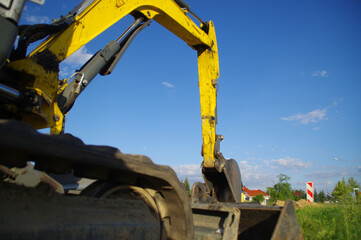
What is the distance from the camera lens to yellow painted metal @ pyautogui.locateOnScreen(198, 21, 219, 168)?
654cm

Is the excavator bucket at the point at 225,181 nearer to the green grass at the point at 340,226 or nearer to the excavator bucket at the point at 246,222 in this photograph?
the green grass at the point at 340,226

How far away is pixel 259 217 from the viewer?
3799 mm

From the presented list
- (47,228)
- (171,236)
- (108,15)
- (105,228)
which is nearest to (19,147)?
(47,228)

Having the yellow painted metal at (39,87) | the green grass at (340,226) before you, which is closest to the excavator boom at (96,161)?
the yellow painted metal at (39,87)

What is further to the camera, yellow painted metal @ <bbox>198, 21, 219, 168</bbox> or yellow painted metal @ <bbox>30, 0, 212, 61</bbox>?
yellow painted metal @ <bbox>198, 21, 219, 168</bbox>

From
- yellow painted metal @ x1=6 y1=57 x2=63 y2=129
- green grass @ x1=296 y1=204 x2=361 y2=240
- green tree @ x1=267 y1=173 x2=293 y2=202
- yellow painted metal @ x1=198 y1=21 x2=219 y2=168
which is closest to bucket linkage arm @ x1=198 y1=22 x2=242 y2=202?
yellow painted metal @ x1=198 y1=21 x2=219 y2=168

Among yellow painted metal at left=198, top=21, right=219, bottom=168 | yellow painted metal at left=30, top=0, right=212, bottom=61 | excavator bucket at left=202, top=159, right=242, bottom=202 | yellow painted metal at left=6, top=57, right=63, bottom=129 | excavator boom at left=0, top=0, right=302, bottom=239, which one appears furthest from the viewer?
yellow painted metal at left=198, top=21, right=219, bottom=168

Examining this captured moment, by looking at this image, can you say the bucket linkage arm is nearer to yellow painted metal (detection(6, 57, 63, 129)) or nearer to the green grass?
the green grass

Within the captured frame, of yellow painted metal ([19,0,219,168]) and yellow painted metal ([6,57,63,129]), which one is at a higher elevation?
yellow painted metal ([19,0,219,168])

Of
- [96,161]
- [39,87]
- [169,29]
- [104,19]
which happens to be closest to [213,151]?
[169,29]

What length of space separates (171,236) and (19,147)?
3.96 ft

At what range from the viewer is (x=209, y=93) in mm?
6867

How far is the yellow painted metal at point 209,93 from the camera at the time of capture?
21.5 feet

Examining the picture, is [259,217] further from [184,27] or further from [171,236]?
[184,27]
